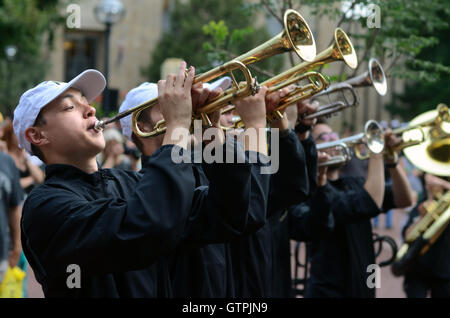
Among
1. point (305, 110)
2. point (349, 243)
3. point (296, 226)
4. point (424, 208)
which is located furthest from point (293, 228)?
point (424, 208)

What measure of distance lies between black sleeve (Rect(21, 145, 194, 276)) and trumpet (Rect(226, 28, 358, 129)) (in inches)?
35.8

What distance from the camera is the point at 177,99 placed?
2.41 meters

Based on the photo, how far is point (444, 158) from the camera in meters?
6.00

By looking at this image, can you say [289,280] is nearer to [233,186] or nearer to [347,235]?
[347,235]

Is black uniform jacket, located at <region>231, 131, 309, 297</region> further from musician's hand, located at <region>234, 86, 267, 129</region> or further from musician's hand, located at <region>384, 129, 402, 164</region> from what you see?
musician's hand, located at <region>384, 129, 402, 164</region>

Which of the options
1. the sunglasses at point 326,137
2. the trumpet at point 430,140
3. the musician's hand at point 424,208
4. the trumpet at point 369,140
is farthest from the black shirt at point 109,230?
the musician's hand at point 424,208

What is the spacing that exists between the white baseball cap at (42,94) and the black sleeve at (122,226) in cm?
52

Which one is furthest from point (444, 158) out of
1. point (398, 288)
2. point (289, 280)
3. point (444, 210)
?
point (398, 288)

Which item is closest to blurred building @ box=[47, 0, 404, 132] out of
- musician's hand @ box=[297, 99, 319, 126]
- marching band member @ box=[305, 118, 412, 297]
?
marching band member @ box=[305, 118, 412, 297]

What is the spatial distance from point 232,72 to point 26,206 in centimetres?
99

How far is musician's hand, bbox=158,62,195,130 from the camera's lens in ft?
7.82

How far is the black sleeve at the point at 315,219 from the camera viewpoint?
14.5ft

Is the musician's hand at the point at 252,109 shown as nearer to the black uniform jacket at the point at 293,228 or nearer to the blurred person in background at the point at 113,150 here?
→ the black uniform jacket at the point at 293,228
